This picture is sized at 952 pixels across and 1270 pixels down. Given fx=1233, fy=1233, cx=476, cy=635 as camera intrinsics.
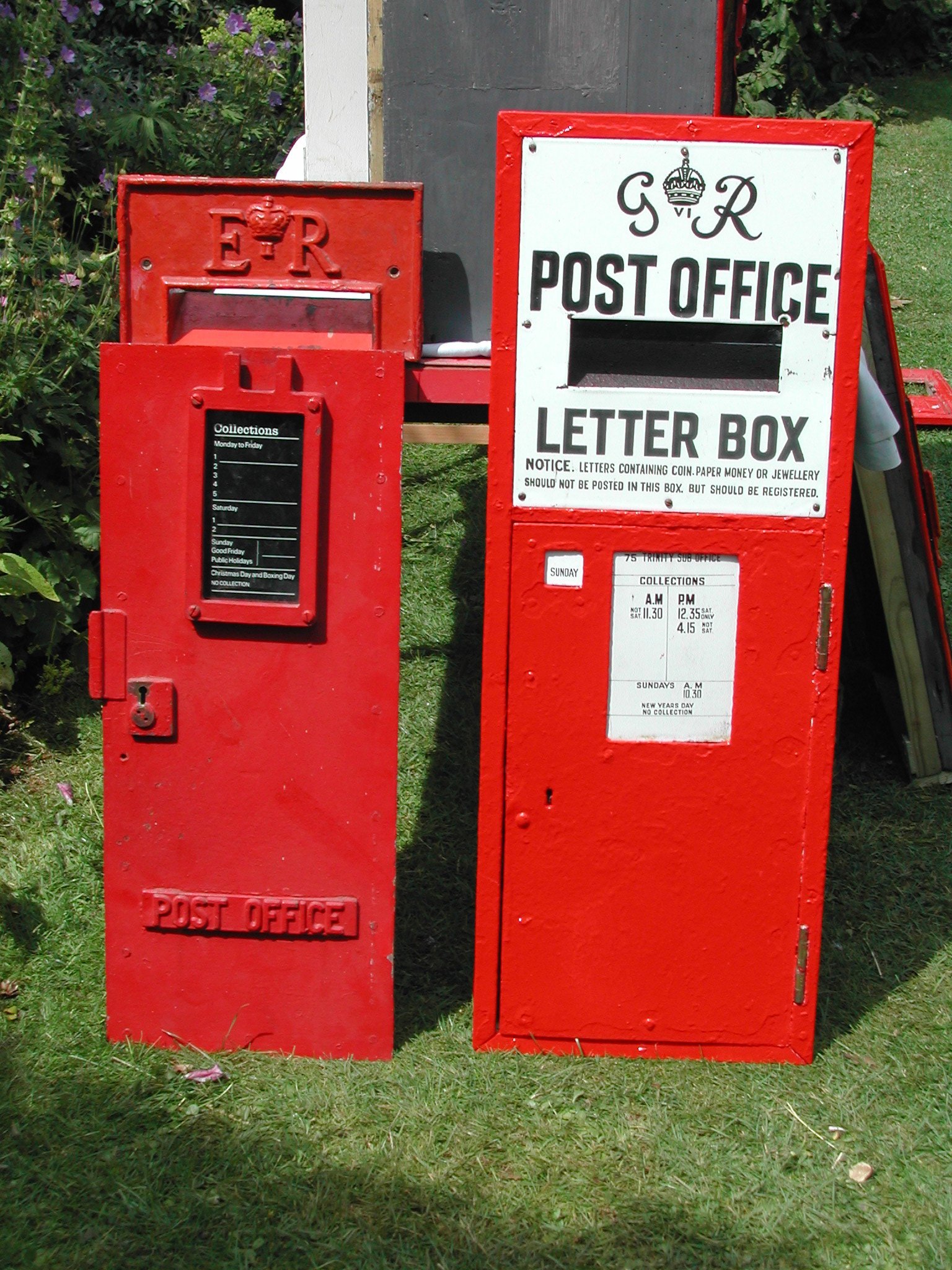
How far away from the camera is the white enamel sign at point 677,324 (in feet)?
8.80

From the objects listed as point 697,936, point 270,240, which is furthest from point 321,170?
point 697,936

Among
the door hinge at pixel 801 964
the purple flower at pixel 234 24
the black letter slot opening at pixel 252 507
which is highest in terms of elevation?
the purple flower at pixel 234 24

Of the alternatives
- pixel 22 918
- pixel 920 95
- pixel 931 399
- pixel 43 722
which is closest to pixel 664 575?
pixel 22 918

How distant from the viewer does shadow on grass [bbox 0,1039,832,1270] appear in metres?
2.45

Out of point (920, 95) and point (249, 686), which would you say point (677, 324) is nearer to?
point (249, 686)

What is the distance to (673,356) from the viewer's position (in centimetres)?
279

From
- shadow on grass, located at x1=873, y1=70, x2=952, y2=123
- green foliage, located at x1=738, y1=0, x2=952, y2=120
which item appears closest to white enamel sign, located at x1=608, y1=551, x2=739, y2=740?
green foliage, located at x1=738, y1=0, x2=952, y2=120

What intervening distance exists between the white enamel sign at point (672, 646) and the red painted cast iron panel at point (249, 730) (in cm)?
54

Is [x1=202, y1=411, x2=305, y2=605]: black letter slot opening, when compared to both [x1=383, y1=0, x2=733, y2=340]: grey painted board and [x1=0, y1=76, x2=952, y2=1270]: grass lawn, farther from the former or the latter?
[x1=383, y1=0, x2=733, y2=340]: grey painted board

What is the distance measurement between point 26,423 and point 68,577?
589 millimetres

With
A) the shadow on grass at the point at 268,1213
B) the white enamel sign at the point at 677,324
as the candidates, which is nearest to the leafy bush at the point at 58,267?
the shadow on grass at the point at 268,1213

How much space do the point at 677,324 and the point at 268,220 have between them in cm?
142

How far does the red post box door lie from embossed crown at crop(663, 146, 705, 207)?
72 cm

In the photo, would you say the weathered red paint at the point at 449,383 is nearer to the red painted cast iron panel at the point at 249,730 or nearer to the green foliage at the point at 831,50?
the red painted cast iron panel at the point at 249,730
